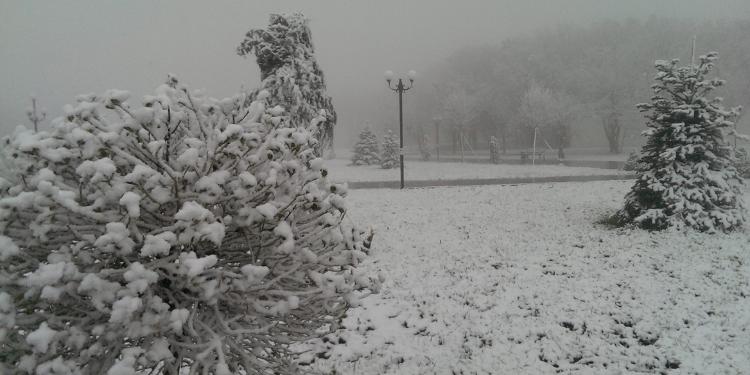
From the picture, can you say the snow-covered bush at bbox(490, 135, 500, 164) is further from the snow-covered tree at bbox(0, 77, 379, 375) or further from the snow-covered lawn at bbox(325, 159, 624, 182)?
the snow-covered tree at bbox(0, 77, 379, 375)

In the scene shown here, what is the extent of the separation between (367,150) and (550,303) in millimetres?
34419

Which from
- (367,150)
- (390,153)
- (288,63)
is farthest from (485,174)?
(367,150)

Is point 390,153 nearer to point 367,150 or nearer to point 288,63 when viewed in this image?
point 367,150

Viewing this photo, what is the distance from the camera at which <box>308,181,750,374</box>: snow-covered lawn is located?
17.2 feet

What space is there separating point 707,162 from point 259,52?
13.4 metres

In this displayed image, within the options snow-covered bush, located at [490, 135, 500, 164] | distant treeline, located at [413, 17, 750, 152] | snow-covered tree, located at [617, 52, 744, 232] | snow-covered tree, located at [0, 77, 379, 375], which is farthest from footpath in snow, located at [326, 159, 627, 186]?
snow-covered tree, located at [0, 77, 379, 375]

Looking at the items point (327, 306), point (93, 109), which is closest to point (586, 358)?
point (327, 306)

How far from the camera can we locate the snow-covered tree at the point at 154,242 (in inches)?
90.4

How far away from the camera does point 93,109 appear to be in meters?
2.63

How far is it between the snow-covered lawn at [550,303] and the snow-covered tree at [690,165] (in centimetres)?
56

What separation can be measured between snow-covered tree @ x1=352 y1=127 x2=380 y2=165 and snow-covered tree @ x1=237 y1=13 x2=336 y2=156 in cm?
2565

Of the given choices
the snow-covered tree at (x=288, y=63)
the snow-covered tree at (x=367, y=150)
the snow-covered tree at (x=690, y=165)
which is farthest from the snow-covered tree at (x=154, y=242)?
the snow-covered tree at (x=367, y=150)

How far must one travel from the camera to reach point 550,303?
6.66 metres

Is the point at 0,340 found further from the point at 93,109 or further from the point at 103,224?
the point at 93,109
